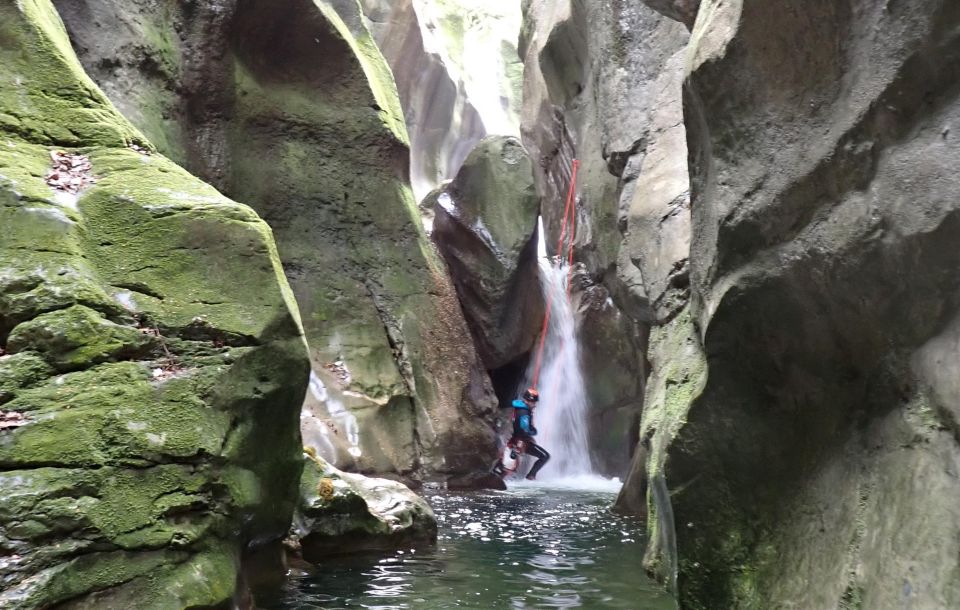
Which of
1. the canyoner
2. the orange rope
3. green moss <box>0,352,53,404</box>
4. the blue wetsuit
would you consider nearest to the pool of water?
green moss <box>0,352,53,404</box>

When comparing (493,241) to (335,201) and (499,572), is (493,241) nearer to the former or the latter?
(335,201)

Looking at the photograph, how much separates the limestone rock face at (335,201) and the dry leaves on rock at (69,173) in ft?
22.8

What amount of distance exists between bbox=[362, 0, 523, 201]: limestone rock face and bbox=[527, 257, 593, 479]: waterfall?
14.7m

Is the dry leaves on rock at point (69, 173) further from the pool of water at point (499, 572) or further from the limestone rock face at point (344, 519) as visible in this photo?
the pool of water at point (499, 572)

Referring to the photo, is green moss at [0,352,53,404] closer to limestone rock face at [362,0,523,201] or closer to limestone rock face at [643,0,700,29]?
limestone rock face at [643,0,700,29]

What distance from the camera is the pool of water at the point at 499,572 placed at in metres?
6.16

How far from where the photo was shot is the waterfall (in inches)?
724

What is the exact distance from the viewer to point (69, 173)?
556 centimetres

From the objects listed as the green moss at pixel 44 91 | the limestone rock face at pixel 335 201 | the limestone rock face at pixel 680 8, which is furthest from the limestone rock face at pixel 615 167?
the green moss at pixel 44 91

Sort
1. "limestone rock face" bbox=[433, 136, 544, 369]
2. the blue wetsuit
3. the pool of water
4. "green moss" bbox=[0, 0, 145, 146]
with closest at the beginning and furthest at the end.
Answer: "green moss" bbox=[0, 0, 145, 146] → the pool of water → the blue wetsuit → "limestone rock face" bbox=[433, 136, 544, 369]

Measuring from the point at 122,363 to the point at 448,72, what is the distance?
30583mm

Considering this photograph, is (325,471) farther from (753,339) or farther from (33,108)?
(753,339)

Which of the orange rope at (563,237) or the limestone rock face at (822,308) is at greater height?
the orange rope at (563,237)

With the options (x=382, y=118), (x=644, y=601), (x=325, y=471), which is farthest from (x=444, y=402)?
(x=644, y=601)
